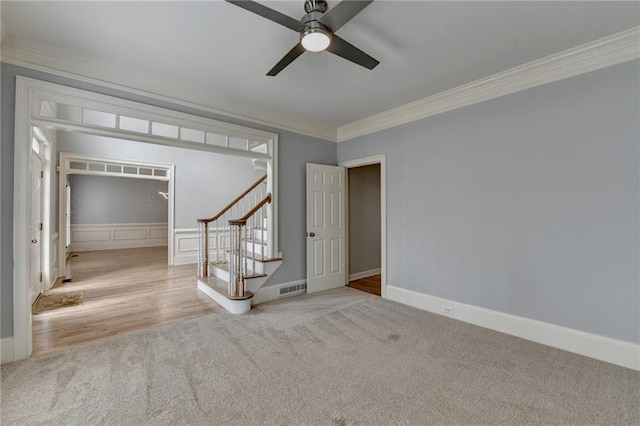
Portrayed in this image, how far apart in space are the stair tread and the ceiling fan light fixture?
111 inches

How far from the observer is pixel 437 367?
220 cm

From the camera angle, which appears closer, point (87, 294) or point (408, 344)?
point (408, 344)

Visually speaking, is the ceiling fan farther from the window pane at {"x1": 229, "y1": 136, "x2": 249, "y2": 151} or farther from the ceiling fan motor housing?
the window pane at {"x1": 229, "y1": 136, "x2": 249, "y2": 151}

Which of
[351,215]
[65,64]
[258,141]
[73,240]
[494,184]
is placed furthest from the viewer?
[73,240]

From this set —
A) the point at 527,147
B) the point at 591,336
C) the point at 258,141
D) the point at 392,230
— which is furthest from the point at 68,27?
the point at 591,336

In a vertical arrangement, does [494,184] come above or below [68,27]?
below

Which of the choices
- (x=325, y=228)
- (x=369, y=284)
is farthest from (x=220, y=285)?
(x=369, y=284)

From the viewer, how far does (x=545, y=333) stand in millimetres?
2596

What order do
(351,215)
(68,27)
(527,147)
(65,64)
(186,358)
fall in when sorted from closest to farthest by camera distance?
(68,27)
(186,358)
(65,64)
(527,147)
(351,215)

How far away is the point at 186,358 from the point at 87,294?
2.93 metres

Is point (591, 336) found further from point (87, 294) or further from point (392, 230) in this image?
point (87, 294)

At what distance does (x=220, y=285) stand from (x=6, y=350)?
7.05ft

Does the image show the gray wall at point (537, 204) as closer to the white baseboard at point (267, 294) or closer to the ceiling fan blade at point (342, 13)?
the white baseboard at point (267, 294)

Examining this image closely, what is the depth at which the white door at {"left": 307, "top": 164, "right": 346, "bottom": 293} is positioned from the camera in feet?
14.0
